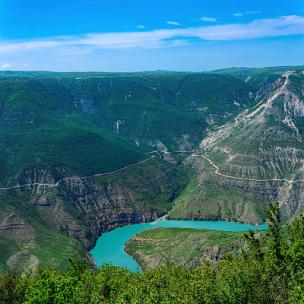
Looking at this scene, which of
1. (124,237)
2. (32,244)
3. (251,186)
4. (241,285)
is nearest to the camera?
(241,285)

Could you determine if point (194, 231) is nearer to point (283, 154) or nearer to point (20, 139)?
point (283, 154)

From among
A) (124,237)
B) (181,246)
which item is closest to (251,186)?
→ (124,237)

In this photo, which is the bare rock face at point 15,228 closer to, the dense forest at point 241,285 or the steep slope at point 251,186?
the steep slope at point 251,186

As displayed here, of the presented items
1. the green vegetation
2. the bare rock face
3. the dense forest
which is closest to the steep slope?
the green vegetation

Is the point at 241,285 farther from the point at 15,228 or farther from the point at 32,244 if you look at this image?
the point at 15,228

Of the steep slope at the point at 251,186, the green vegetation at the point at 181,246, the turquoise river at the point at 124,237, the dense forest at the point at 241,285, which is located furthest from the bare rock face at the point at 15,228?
the dense forest at the point at 241,285

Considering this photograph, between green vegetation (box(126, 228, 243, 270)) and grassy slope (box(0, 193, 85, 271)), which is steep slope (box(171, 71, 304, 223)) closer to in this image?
green vegetation (box(126, 228, 243, 270))
